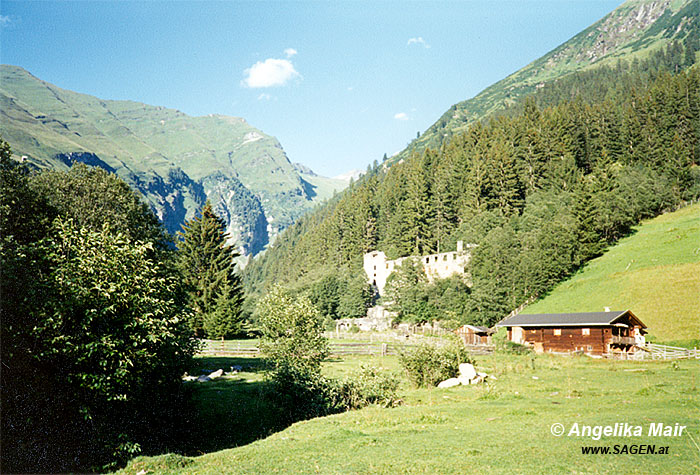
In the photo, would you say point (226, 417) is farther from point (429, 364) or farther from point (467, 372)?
point (467, 372)

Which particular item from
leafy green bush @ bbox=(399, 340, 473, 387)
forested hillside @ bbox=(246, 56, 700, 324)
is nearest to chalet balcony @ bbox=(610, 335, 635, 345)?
forested hillside @ bbox=(246, 56, 700, 324)

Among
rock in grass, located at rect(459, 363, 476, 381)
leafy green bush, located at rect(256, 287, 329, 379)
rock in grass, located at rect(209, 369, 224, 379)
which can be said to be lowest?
rock in grass, located at rect(209, 369, 224, 379)

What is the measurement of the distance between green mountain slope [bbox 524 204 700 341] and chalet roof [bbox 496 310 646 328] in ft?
15.3

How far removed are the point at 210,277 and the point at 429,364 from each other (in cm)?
4856

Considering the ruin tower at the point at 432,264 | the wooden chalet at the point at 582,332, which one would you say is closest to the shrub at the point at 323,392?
the wooden chalet at the point at 582,332

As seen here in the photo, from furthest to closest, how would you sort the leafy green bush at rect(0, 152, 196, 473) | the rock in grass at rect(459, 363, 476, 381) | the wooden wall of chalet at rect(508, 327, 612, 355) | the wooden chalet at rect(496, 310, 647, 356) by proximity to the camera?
the wooden wall of chalet at rect(508, 327, 612, 355), the wooden chalet at rect(496, 310, 647, 356), the rock in grass at rect(459, 363, 476, 381), the leafy green bush at rect(0, 152, 196, 473)

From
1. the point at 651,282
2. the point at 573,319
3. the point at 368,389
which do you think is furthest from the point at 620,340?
the point at 368,389

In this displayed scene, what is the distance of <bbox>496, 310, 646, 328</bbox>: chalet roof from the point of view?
48.7m

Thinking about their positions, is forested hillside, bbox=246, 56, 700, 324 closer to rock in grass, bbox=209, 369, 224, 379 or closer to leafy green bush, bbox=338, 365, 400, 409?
rock in grass, bbox=209, 369, 224, 379

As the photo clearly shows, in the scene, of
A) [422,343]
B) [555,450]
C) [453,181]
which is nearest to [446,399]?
[422,343]

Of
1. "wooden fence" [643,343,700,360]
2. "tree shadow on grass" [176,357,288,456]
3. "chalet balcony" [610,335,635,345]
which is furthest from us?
"chalet balcony" [610,335,635,345]

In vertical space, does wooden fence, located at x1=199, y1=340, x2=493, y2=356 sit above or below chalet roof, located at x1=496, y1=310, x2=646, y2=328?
below

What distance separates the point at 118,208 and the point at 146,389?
26.4m

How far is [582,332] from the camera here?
166 ft
